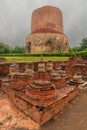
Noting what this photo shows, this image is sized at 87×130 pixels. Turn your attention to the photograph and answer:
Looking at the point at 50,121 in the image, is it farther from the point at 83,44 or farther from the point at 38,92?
the point at 83,44

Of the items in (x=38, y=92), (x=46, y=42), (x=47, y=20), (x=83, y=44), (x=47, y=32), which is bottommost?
(x=38, y=92)

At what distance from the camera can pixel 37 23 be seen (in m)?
23.5

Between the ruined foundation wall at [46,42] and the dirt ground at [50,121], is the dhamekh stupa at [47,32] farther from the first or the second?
the dirt ground at [50,121]

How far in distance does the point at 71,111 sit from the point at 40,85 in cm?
Result: 82

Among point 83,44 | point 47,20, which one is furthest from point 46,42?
point 83,44

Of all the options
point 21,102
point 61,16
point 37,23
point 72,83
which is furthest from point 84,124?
point 61,16

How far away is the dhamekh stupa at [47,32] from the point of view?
69.9ft

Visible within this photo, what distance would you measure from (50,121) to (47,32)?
2056cm

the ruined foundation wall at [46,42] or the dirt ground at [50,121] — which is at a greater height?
the ruined foundation wall at [46,42]

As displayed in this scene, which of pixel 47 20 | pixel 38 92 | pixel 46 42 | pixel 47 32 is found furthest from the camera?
pixel 47 20

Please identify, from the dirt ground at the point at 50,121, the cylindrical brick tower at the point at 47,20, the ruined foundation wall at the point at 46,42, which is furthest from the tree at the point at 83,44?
the dirt ground at the point at 50,121

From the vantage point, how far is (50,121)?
2.03 m

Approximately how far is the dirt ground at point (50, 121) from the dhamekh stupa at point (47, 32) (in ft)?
62.7

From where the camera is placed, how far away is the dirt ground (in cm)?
189
